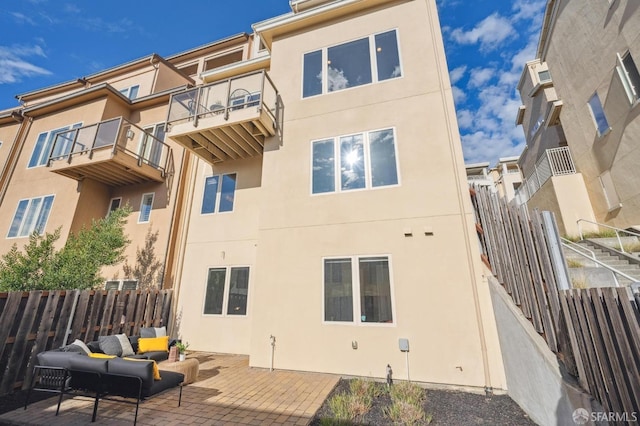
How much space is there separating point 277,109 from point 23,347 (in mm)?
8279

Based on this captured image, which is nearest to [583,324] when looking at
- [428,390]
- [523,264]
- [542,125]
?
[523,264]

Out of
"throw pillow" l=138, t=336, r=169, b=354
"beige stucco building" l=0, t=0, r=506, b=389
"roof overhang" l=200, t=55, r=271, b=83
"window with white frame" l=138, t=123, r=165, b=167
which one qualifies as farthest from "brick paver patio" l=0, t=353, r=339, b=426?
"roof overhang" l=200, t=55, r=271, b=83

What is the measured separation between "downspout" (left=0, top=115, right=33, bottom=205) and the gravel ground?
55.9 ft

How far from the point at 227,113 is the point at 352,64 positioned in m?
4.18

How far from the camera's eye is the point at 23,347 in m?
5.19

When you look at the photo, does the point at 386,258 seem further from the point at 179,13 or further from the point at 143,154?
the point at 179,13

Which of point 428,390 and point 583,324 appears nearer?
point 583,324

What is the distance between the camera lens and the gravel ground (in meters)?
3.92

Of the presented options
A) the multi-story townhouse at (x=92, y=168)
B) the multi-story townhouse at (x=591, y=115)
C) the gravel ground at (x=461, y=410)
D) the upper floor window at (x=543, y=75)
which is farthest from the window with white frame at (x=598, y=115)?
the multi-story townhouse at (x=92, y=168)

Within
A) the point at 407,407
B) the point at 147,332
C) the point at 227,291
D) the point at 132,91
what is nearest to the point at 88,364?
the point at 147,332

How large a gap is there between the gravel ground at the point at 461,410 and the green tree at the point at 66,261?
26.6ft

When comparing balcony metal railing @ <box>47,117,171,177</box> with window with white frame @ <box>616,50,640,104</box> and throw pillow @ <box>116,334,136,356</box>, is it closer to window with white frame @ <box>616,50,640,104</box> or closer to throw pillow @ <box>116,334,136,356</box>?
throw pillow @ <box>116,334,136,356</box>

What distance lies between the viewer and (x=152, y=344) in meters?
6.89

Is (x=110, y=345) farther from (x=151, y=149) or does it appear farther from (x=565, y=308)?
(x=565, y=308)
